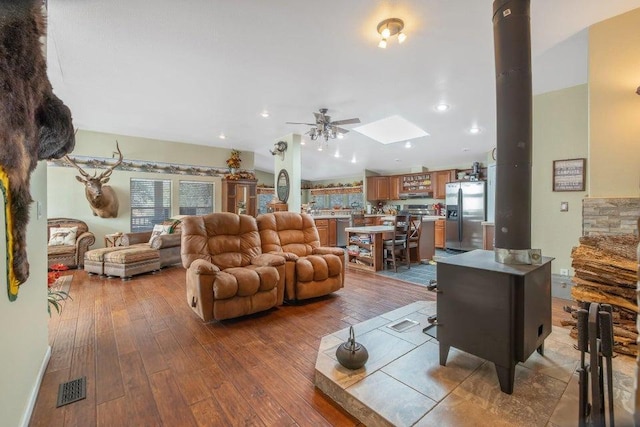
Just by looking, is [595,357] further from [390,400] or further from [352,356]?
[352,356]

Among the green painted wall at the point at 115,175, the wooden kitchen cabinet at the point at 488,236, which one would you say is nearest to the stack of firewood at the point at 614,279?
the wooden kitchen cabinet at the point at 488,236

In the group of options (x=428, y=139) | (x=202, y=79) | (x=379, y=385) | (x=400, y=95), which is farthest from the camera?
(x=428, y=139)

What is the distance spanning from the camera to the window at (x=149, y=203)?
19.9ft

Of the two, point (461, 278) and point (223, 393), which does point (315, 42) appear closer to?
point (461, 278)

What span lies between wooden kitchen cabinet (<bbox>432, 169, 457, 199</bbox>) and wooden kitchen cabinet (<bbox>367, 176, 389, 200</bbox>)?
1.53 m

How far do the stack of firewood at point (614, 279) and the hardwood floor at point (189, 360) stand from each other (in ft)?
1.84

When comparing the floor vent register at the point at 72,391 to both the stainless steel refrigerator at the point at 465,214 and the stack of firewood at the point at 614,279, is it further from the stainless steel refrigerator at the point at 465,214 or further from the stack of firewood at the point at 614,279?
the stainless steel refrigerator at the point at 465,214

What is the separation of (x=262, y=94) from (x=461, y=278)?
11.6ft

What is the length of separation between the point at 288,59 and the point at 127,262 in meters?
4.09

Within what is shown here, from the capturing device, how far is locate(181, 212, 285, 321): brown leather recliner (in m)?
2.70

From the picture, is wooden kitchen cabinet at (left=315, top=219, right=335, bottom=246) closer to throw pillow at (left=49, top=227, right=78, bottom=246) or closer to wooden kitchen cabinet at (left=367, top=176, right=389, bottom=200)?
wooden kitchen cabinet at (left=367, top=176, right=389, bottom=200)

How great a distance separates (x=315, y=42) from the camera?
2.69 meters

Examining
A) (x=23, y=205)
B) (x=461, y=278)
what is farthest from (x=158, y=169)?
(x=461, y=278)

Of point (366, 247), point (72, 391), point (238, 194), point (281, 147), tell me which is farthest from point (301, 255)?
point (238, 194)
